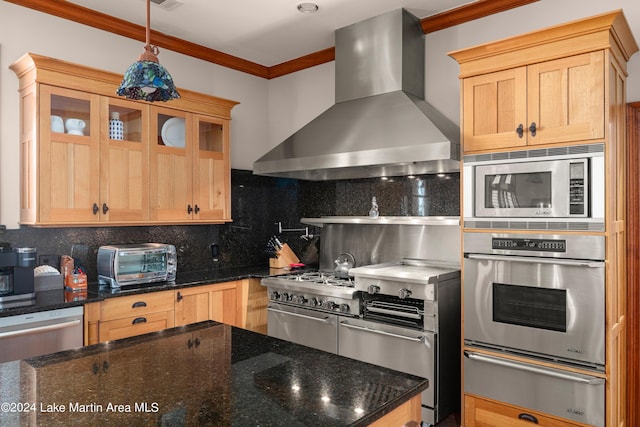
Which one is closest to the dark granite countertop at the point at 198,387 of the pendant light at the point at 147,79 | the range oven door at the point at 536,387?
the pendant light at the point at 147,79

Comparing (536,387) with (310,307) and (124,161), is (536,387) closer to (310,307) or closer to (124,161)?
(310,307)

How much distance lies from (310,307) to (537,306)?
1612 mm

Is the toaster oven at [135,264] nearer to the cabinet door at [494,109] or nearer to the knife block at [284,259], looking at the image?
the knife block at [284,259]

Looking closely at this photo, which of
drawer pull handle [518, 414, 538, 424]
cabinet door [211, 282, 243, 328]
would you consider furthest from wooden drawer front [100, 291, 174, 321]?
drawer pull handle [518, 414, 538, 424]

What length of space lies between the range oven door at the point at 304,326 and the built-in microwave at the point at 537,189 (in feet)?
4.17

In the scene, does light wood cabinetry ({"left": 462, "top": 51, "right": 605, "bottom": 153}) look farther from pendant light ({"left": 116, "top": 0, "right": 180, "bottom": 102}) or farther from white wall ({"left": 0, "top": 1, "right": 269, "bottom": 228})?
white wall ({"left": 0, "top": 1, "right": 269, "bottom": 228})

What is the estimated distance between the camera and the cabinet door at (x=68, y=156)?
9.80 feet

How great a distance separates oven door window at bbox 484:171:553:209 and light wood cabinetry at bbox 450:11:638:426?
0.16 metres

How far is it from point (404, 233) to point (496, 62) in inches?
59.4

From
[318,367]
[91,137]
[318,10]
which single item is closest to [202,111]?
[91,137]

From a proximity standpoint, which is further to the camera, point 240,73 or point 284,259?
point 240,73

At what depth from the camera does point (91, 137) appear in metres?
3.19

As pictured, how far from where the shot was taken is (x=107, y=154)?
3.27 meters

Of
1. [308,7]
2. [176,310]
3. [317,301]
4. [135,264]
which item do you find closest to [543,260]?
[317,301]
